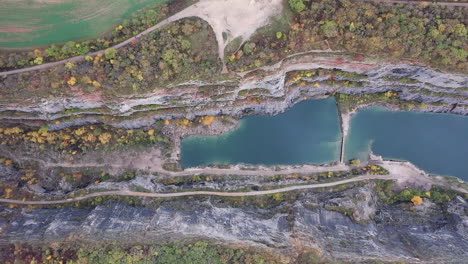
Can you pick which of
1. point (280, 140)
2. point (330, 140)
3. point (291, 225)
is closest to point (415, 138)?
point (330, 140)

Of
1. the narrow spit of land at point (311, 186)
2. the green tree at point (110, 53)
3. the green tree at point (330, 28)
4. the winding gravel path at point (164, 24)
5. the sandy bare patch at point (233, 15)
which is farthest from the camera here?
the narrow spit of land at point (311, 186)

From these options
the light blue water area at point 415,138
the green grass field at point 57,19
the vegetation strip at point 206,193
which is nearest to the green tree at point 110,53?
the green grass field at point 57,19

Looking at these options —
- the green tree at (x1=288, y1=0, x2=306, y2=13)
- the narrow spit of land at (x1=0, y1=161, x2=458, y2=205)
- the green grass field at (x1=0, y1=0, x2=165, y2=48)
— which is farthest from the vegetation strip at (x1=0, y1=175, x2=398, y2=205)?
the green tree at (x1=288, y1=0, x2=306, y2=13)

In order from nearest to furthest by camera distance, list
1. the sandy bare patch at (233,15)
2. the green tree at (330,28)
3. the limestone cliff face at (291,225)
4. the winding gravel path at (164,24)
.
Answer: the limestone cliff face at (291,225), the green tree at (330,28), the winding gravel path at (164,24), the sandy bare patch at (233,15)

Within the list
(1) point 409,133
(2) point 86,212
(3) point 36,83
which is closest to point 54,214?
(2) point 86,212

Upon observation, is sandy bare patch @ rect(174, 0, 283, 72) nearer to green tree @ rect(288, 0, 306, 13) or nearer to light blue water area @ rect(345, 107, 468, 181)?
green tree @ rect(288, 0, 306, 13)

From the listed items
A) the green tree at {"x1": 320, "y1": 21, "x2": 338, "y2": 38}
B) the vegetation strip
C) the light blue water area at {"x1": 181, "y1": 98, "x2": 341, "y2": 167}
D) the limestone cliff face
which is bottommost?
the limestone cliff face

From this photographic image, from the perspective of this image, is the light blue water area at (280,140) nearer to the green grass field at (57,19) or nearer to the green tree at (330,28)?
the green tree at (330,28)
